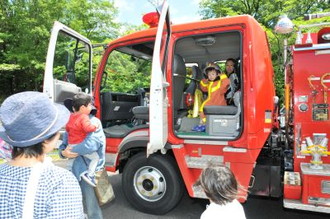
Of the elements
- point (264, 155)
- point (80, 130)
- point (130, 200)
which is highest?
point (80, 130)

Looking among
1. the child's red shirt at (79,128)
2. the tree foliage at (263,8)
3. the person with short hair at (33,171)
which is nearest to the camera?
the person with short hair at (33,171)

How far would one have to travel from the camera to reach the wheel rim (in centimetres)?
383

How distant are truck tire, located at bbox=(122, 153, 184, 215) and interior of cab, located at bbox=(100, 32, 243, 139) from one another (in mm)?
428

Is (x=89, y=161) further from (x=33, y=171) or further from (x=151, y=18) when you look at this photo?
(x=151, y=18)

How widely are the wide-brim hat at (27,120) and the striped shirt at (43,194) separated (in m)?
0.12

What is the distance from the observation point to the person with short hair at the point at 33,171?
3.75ft

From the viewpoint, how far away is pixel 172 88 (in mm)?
3789

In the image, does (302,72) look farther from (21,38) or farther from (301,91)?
(21,38)

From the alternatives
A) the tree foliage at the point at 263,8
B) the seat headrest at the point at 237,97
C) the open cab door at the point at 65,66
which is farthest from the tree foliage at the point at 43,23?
the seat headrest at the point at 237,97

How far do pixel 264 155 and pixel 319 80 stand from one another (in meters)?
1.17

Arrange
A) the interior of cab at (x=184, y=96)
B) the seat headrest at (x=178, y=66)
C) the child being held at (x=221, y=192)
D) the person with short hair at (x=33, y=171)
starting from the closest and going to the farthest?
the person with short hair at (x=33, y=171) < the child being held at (x=221, y=192) < the interior of cab at (x=184, y=96) < the seat headrest at (x=178, y=66)

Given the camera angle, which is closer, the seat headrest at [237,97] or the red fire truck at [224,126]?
the red fire truck at [224,126]

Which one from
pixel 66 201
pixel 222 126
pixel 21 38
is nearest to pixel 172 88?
pixel 222 126

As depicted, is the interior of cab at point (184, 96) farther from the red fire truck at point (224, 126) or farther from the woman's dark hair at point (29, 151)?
the woman's dark hair at point (29, 151)
